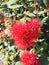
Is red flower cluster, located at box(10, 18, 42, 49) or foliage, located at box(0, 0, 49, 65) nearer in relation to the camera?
red flower cluster, located at box(10, 18, 42, 49)

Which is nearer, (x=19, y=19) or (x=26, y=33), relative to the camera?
(x=26, y=33)

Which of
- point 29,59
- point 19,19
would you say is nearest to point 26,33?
point 29,59

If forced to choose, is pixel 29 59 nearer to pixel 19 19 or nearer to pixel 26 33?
pixel 26 33

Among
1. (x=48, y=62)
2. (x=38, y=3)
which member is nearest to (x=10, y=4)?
(x=38, y=3)

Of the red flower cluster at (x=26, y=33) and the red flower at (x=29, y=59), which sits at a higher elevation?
the red flower cluster at (x=26, y=33)

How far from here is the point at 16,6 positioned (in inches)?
72.1

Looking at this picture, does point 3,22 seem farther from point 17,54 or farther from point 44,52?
point 44,52

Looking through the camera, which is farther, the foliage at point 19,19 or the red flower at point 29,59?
the foliage at point 19,19

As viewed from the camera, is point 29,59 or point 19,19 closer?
point 29,59

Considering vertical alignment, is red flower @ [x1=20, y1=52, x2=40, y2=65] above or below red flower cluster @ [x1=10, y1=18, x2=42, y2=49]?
below

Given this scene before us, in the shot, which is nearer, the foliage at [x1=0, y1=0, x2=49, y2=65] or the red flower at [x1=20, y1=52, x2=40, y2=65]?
the red flower at [x1=20, y1=52, x2=40, y2=65]

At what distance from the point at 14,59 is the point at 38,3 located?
35 cm

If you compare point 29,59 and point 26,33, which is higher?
point 26,33

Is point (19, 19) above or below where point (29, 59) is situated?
above
